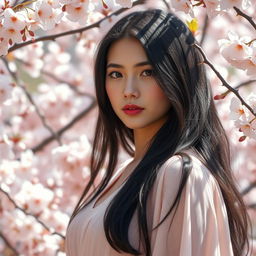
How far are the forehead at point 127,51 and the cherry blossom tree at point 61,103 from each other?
0.11 m

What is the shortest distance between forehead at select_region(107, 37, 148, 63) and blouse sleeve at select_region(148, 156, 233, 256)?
336mm

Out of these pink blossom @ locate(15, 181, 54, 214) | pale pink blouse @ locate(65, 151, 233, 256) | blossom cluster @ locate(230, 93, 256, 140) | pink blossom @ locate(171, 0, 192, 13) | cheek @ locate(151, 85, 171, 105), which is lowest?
pink blossom @ locate(15, 181, 54, 214)

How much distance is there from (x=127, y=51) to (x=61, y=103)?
2.68m

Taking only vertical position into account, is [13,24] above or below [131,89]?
above

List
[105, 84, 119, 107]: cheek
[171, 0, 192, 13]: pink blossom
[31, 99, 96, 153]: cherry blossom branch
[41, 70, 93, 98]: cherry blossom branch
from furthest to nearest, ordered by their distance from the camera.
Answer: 1. [41, 70, 93, 98]: cherry blossom branch
2. [31, 99, 96, 153]: cherry blossom branch
3. [105, 84, 119, 107]: cheek
4. [171, 0, 192, 13]: pink blossom

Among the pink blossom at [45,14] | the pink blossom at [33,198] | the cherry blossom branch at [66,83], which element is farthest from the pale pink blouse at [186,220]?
the cherry blossom branch at [66,83]

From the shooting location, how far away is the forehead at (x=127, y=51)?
8.36ft

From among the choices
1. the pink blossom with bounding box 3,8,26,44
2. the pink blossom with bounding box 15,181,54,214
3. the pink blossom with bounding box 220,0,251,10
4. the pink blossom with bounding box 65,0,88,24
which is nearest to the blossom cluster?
the pink blossom with bounding box 220,0,251,10

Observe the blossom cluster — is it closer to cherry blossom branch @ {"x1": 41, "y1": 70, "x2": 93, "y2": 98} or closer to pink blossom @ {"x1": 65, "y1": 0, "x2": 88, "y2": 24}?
pink blossom @ {"x1": 65, "y1": 0, "x2": 88, "y2": 24}

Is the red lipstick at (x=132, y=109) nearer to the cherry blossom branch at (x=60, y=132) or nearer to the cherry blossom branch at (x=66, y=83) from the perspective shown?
the cherry blossom branch at (x=60, y=132)

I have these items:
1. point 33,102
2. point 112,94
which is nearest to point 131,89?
point 112,94

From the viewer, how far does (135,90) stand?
8.30ft

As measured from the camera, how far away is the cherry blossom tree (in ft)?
8.30

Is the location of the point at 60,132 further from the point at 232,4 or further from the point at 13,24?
the point at 232,4
